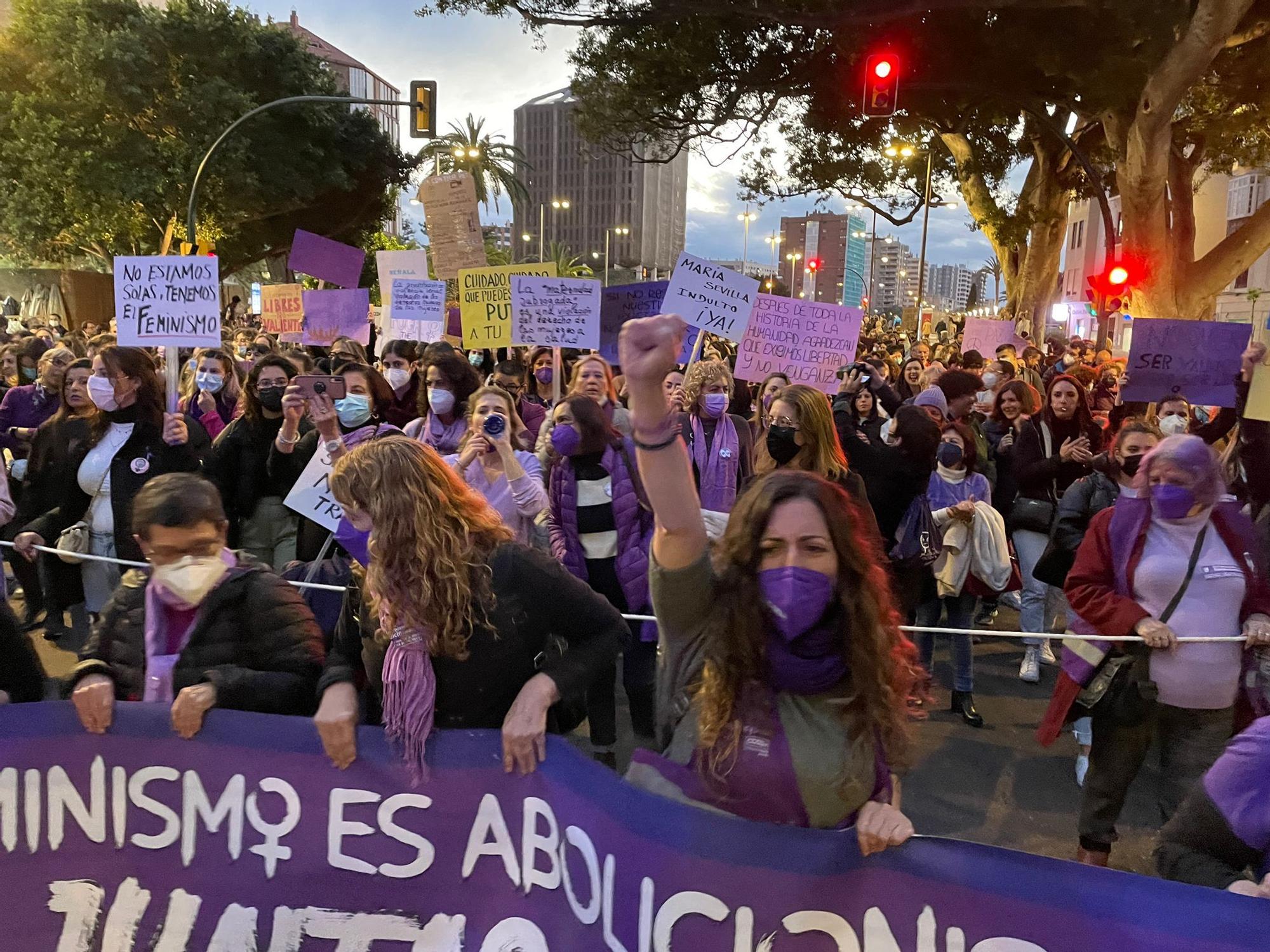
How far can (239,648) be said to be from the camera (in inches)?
101

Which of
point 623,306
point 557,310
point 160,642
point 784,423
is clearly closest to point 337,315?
point 623,306

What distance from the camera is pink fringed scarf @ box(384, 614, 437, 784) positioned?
2355mm

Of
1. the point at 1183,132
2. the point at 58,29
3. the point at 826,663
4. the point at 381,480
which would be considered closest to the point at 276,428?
the point at 381,480

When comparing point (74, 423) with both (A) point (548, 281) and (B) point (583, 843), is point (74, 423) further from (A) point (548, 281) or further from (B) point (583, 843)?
(B) point (583, 843)

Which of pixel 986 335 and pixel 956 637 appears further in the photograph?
pixel 986 335

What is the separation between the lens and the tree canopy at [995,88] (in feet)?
47.6

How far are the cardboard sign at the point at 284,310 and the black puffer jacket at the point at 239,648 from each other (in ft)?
29.6

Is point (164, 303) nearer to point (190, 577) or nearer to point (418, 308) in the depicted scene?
point (190, 577)

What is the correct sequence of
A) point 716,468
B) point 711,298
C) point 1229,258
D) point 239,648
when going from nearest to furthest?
point 239,648
point 716,468
point 711,298
point 1229,258

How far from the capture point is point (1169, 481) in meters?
3.23

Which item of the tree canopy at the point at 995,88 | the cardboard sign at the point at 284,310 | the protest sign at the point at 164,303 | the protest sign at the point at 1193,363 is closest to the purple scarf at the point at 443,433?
the protest sign at the point at 164,303

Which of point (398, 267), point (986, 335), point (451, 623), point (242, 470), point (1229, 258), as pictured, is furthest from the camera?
point (1229, 258)

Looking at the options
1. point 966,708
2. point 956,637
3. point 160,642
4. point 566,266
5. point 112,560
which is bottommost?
point 966,708

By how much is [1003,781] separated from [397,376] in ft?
15.3
